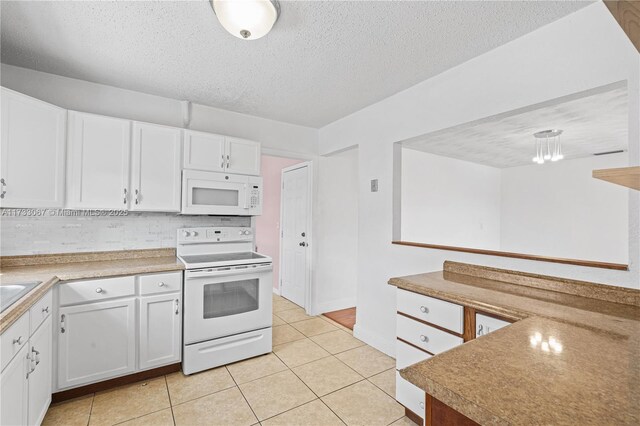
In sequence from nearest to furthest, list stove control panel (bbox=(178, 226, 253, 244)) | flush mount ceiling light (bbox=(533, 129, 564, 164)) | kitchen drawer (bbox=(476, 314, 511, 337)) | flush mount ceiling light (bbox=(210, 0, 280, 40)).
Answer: kitchen drawer (bbox=(476, 314, 511, 337)), flush mount ceiling light (bbox=(210, 0, 280, 40)), stove control panel (bbox=(178, 226, 253, 244)), flush mount ceiling light (bbox=(533, 129, 564, 164))

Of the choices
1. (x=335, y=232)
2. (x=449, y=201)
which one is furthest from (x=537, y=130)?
(x=335, y=232)

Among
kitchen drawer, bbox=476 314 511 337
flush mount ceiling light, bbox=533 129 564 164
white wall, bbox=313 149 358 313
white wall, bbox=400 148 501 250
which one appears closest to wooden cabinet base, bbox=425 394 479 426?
kitchen drawer, bbox=476 314 511 337

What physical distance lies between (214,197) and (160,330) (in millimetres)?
1230

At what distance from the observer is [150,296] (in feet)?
7.37

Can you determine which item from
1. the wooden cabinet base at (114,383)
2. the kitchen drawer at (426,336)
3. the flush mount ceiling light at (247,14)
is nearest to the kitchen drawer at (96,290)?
the wooden cabinet base at (114,383)

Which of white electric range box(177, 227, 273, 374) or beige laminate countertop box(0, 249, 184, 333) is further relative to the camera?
white electric range box(177, 227, 273, 374)

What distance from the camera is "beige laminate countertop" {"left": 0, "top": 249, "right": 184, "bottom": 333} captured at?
5.22 feet

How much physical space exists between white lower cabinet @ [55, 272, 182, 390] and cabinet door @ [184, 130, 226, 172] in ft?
3.39

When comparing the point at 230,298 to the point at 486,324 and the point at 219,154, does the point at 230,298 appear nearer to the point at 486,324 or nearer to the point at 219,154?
the point at 219,154

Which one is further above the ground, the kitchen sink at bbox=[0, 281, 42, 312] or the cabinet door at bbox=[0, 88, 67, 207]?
the cabinet door at bbox=[0, 88, 67, 207]

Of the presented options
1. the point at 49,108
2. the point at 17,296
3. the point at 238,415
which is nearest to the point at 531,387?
the point at 238,415

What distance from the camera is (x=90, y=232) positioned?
2.54 m

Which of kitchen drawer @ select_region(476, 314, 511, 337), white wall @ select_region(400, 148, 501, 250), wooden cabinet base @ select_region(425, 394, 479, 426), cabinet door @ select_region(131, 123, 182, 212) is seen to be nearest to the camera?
wooden cabinet base @ select_region(425, 394, 479, 426)

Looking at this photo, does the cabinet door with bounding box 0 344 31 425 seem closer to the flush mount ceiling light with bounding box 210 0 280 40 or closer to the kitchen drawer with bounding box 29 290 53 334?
the kitchen drawer with bounding box 29 290 53 334
